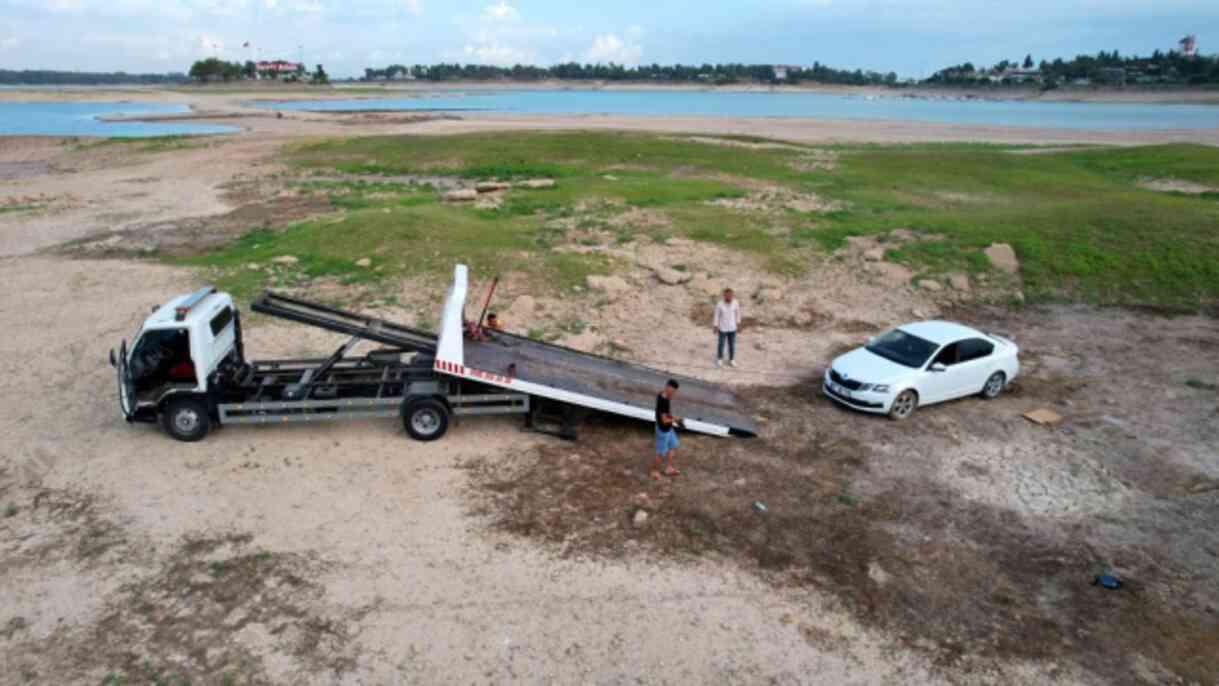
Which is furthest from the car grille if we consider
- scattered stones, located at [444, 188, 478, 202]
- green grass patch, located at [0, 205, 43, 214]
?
green grass patch, located at [0, 205, 43, 214]

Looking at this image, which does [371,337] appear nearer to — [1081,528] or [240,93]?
[1081,528]

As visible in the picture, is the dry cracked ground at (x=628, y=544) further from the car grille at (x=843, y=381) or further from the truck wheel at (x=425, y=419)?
the car grille at (x=843, y=381)

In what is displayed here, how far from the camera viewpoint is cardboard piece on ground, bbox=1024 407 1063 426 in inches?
543

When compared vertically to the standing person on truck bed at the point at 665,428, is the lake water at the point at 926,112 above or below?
above

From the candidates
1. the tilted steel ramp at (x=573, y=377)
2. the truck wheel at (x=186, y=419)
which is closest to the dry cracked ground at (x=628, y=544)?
the truck wheel at (x=186, y=419)

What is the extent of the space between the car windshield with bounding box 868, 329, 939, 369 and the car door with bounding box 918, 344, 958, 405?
16cm

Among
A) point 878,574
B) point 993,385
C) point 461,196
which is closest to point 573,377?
point 878,574

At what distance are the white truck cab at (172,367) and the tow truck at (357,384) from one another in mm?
16

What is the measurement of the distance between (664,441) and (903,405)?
5210mm

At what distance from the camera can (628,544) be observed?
983cm

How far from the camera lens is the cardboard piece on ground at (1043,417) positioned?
45.3ft

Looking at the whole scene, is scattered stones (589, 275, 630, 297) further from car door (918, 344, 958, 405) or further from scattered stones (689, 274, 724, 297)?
car door (918, 344, 958, 405)

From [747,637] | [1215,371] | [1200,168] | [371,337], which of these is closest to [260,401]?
[371,337]

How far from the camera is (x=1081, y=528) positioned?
10.4 m
